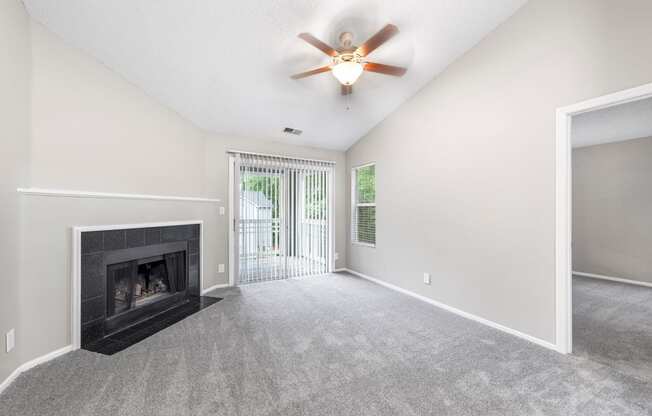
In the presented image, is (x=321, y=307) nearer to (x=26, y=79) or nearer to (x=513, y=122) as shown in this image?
(x=513, y=122)

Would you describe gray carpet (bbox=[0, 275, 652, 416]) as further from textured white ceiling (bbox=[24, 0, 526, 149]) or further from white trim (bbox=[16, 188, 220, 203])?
textured white ceiling (bbox=[24, 0, 526, 149])

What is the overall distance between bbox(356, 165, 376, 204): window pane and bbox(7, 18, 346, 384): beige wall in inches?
111

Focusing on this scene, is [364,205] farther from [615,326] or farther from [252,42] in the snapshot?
[615,326]

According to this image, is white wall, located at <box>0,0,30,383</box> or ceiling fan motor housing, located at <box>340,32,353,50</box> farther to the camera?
ceiling fan motor housing, located at <box>340,32,353,50</box>

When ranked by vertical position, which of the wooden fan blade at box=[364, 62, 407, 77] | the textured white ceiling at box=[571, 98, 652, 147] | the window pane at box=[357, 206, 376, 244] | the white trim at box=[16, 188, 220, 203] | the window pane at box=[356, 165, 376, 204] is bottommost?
the window pane at box=[357, 206, 376, 244]

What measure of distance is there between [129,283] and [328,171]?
132 inches

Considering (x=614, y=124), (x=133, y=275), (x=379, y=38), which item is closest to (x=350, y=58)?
(x=379, y=38)

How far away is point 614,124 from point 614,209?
1570 millimetres

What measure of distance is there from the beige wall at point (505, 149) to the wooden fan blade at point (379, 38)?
4.55 ft

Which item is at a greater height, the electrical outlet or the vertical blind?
the vertical blind

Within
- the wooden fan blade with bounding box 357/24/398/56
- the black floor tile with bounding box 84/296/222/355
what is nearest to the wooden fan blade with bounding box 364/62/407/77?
the wooden fan blade with bounding box 357/24/398/56

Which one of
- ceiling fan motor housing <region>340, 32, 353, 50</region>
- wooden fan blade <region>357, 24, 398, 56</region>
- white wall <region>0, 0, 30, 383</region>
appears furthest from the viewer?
ceiling fan motor housing <region>340, 32, 353, 50</region>

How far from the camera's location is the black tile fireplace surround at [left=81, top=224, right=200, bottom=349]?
8.09 ft

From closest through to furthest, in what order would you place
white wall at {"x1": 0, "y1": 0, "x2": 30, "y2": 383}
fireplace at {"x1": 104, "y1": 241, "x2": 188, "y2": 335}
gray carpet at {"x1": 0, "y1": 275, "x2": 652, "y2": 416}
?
gray carpet at {"x1": 0, "y1": 275, "x2": 652, "y2": 416}
white wall at {"x1": 0, "y1": 0, "x2": 30, "y2": 383}
fireplace at {"x1": 104, "y1": 241, "x2": 188, "y2": 335}
